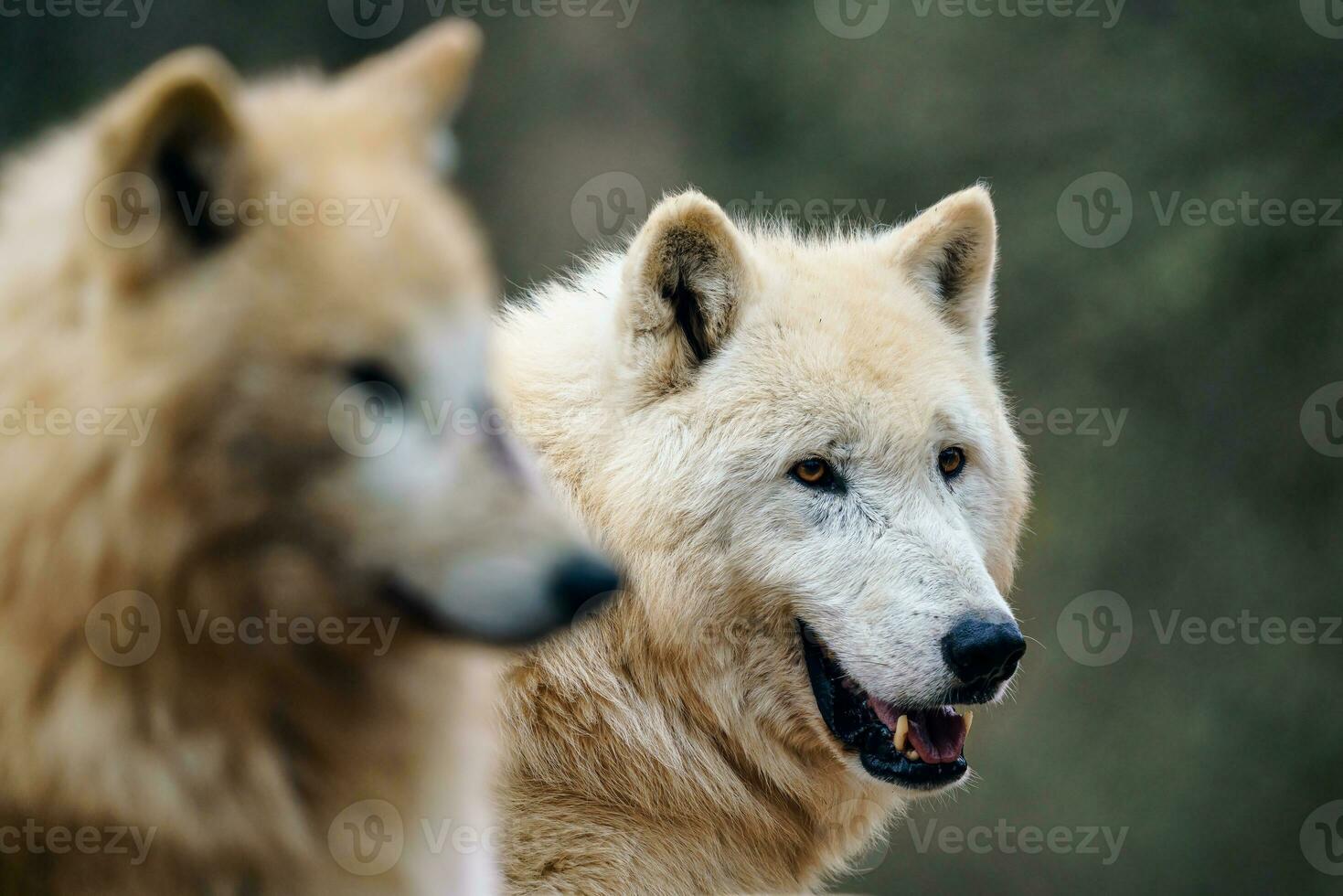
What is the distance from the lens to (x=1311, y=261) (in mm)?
8656

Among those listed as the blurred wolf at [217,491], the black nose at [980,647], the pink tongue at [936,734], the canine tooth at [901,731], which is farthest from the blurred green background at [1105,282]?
the blurred wolf at [217,491]

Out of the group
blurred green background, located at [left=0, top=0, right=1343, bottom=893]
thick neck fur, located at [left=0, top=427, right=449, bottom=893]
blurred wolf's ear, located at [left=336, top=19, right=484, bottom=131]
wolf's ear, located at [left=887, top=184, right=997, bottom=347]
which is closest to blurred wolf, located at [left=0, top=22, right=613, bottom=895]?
thick neck fur, located at [left=0, top=427, right=449, bottom=893]

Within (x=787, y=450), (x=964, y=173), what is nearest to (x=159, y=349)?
(x=787, y=450)

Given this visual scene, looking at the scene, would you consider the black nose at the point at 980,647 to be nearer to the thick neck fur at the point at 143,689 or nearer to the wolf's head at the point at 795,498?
the wolf's head at the point at 795,498

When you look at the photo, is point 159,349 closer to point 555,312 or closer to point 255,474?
point 255,474

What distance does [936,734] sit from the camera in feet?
10.7

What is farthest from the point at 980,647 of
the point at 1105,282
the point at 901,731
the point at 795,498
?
the point at 1105,282

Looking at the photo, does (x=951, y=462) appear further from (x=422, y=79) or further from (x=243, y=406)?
(x=243, y=406)

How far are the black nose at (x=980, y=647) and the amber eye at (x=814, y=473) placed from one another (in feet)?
1.64

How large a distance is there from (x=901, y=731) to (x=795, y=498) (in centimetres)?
64

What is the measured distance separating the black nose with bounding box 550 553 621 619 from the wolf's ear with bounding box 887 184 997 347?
95.4 inches

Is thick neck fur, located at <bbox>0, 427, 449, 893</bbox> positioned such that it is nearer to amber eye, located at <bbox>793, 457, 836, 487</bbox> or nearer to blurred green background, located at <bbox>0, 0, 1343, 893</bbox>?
amber eye, located at <bbox>793, 457, 836, 487</bbox>

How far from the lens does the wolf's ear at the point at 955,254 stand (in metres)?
3.79

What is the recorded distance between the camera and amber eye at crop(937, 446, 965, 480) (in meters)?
3.43
